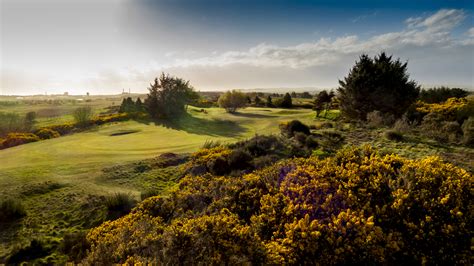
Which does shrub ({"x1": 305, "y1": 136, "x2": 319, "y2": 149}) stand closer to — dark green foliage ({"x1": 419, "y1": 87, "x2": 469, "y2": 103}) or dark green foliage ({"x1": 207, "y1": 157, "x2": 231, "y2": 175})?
dark green foliage ({"x1": 207, "y1": 157, "x2": 231, "y2": 175})

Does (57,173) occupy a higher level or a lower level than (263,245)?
lower

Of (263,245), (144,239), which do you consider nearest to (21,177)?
(144,239)

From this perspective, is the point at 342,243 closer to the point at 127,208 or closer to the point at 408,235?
the point at 408,235

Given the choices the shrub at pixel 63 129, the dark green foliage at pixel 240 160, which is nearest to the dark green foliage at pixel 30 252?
the dark green foliage at pixel 240 160

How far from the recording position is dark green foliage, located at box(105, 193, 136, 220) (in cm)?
773

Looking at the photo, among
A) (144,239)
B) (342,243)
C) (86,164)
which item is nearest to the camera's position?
(342,243)

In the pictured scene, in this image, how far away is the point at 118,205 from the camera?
8047 millimetres

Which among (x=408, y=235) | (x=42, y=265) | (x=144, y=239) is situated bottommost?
(x=42, y=265)

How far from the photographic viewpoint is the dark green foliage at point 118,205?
773cm

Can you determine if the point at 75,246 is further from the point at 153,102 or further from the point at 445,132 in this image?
the point at 153,102

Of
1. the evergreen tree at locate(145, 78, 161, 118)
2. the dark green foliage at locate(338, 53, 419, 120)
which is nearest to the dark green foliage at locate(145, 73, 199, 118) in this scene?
the evergreen tree at locate(145, 78, 161, 118)

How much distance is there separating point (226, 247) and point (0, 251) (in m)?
5.99

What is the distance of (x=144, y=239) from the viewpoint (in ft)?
14.8

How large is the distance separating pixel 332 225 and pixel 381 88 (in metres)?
22.8
